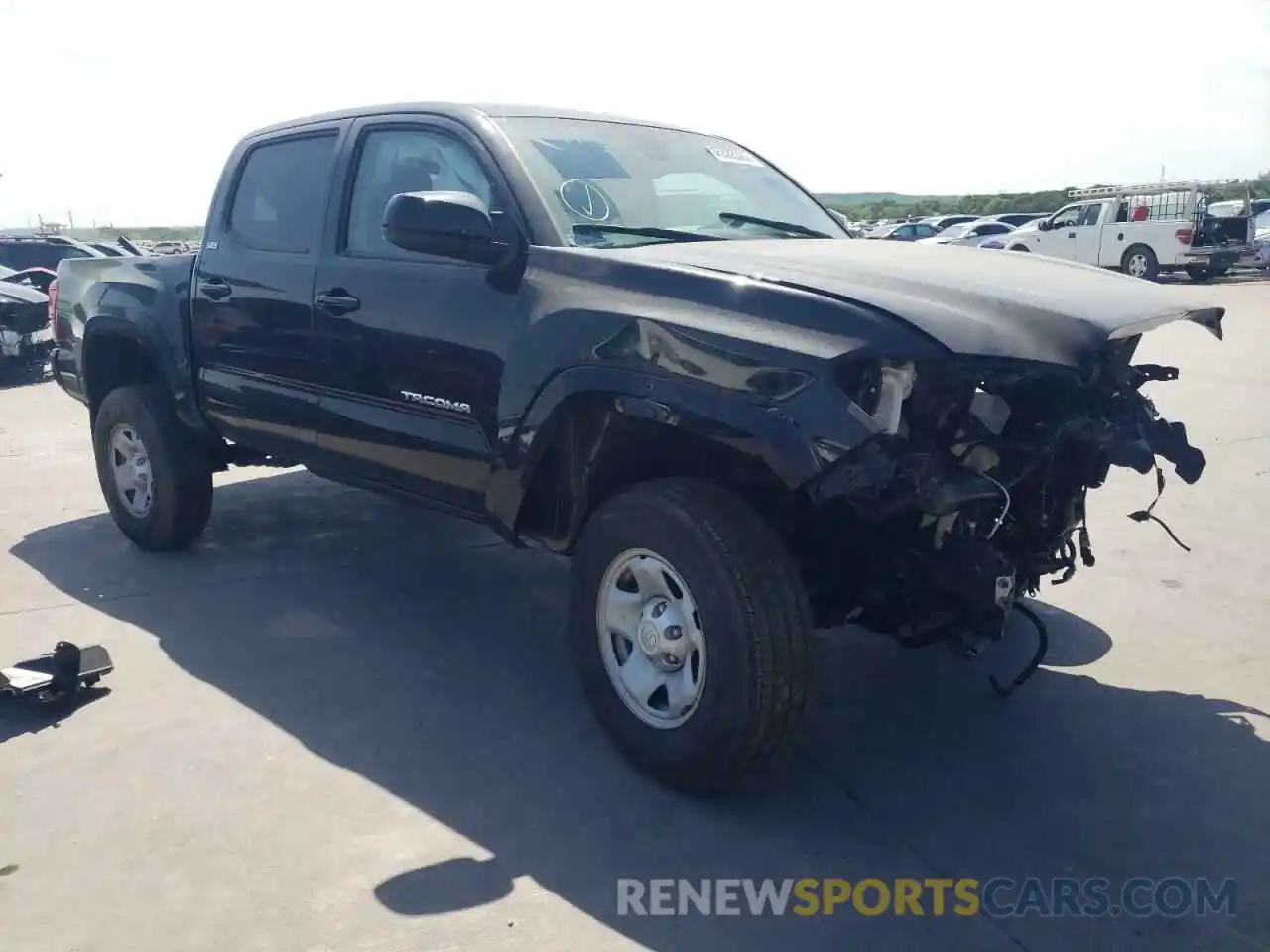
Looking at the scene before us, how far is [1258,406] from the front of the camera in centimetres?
883

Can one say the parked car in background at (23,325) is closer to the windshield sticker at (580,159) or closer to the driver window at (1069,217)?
the windshield sticker at (580,159)

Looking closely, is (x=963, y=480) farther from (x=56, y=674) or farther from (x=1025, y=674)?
(x=56, y=674)

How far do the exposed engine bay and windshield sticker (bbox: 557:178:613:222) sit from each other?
4.11 feet

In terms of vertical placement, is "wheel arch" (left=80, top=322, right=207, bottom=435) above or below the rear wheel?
above

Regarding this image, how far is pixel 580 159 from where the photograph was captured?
398 centimetres

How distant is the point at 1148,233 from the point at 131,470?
72.3 ft

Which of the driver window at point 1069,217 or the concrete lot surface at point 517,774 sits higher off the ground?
the driver window at point 1069,217

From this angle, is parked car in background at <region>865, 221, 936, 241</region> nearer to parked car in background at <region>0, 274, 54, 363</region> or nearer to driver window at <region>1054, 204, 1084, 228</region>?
driver window at <region>1054, 204, 1084, 228</region>

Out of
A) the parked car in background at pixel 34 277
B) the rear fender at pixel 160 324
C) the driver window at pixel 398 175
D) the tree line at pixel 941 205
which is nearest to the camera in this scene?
the driver window at pixel 398 175

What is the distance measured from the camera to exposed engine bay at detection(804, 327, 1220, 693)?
2836 mm

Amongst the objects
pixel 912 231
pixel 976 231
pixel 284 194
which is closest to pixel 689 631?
pixel 284 194

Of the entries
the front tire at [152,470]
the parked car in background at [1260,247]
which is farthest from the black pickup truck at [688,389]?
the parked car in background at [1260,247]

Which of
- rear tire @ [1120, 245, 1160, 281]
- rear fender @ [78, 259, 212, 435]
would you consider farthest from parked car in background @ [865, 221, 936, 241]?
rear fender @ [78, 259, 212, 435]

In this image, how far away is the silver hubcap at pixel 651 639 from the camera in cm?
322
